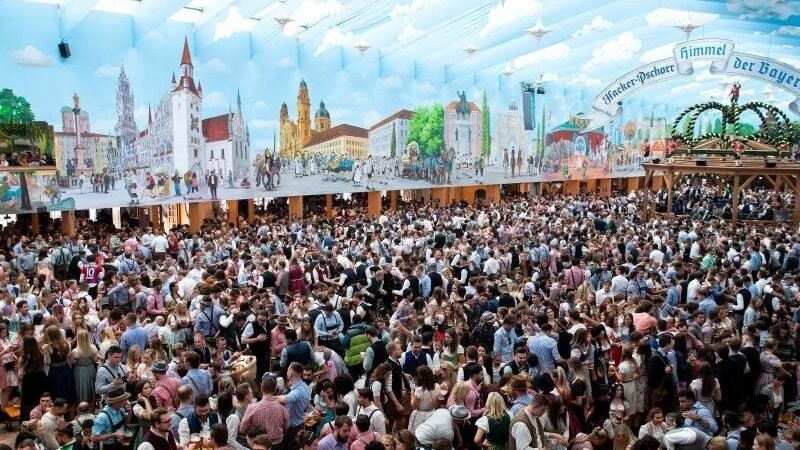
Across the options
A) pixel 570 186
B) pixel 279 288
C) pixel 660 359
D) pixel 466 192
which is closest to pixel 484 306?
pixel 660 359

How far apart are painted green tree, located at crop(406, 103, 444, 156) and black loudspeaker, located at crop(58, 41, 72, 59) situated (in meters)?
13.0

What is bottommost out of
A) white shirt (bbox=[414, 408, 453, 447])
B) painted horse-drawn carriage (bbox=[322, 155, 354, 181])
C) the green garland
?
white shirt (bbox=[414, 408, 453, 447])

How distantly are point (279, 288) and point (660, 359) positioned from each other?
5.70 metres

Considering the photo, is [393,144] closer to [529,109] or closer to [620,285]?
[529,109]

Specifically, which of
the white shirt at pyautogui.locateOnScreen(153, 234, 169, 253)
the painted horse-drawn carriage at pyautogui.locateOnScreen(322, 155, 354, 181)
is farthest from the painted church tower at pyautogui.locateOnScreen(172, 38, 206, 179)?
the white shirt at pyautogui.locateOnScreen(153, 234, 169, 253)

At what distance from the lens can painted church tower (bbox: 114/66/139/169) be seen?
17.3 m

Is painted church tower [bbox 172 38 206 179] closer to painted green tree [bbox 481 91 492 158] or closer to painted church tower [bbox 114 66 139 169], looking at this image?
painted church tower [bbox 114 66 139 169]

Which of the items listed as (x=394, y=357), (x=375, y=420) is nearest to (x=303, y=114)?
(x=394, y=357)

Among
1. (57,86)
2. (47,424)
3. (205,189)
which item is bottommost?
(47,424)

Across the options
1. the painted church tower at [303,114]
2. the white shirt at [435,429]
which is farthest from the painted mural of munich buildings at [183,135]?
the white shirt at [435,429]

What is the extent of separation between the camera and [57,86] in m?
16.1

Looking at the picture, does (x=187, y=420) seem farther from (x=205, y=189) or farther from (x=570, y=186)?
(x=570, y=186)

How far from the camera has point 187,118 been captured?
1869cm

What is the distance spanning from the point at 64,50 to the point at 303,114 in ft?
24.9
